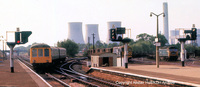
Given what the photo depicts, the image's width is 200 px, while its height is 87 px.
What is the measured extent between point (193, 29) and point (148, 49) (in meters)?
99.9

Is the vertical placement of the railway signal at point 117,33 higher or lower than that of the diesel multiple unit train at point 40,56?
higher

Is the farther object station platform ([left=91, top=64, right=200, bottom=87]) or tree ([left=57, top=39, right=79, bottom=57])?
tree ([left=57, top=39, right=79, bottom=57])

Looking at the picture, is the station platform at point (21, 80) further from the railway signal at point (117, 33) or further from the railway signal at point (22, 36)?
the railway signal at point (117, 33)

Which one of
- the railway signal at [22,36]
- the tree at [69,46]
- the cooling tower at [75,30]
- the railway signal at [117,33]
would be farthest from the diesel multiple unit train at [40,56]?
the cooling tower at [75,30]

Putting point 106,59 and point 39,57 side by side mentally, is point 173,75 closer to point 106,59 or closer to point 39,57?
point 106,59

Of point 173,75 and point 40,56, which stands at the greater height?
point 40,56

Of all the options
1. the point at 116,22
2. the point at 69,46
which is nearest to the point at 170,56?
the point at 69,46

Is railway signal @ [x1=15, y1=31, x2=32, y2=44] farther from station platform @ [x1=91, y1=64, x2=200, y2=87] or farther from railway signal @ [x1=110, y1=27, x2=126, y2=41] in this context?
station platform @ [x1=91, y1=64, x2=200, y2=87]

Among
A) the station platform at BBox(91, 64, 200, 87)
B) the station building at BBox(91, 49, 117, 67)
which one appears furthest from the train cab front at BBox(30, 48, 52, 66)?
the station platform at BBox(91, 64, 200, 87)

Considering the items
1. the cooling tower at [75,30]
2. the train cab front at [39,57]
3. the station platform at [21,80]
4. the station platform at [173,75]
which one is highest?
the cooling tower at [75,30]

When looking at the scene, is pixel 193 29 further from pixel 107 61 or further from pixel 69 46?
pixel 69 46

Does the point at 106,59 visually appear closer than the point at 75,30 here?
Yes

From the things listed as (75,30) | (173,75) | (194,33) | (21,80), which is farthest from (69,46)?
(173,75)

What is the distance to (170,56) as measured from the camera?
58719 millimetres
